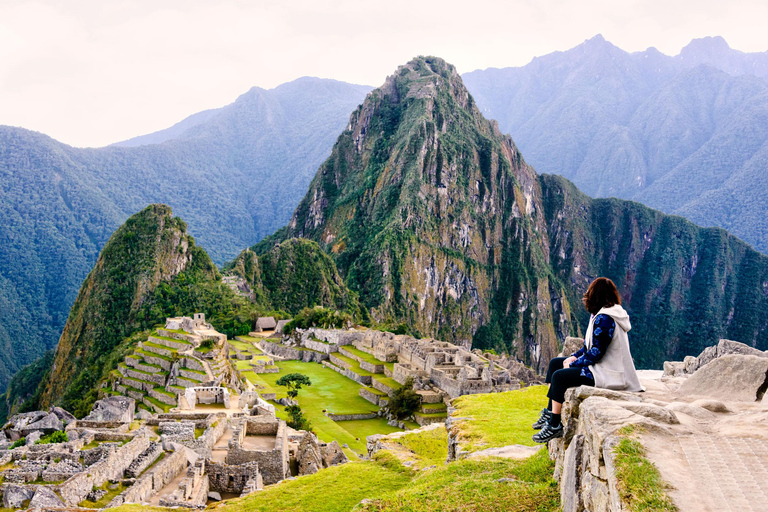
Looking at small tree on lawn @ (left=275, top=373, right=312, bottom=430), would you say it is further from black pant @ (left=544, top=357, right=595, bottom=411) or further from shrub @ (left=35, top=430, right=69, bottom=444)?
black pant @ (left=544, top=357, right=595, bottom=411)

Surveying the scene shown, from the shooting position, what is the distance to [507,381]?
43.3 m

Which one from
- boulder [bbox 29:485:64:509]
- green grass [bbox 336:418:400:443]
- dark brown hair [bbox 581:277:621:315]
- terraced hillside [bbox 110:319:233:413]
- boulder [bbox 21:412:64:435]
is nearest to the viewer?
dark brown hair [bbox 581:277:621:315]

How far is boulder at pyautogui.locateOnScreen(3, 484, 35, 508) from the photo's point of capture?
12.2 m

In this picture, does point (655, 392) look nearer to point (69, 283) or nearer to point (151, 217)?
point (151, 217)

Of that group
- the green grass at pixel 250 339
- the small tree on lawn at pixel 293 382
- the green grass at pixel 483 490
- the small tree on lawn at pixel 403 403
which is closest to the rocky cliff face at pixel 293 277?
the green grass at pixel 250 339

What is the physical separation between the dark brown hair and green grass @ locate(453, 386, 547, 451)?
474 centimetres

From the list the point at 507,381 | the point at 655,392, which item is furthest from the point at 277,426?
the point at 507,381

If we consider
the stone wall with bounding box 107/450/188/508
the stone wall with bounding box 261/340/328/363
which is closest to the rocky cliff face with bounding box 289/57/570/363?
the stone wall with bounding box 261/340/328/363

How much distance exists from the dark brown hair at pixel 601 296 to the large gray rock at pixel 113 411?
810 inches

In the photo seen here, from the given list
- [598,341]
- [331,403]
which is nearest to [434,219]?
[331,403]

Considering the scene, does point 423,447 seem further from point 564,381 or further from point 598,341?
point 598,341

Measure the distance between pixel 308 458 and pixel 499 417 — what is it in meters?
6.66

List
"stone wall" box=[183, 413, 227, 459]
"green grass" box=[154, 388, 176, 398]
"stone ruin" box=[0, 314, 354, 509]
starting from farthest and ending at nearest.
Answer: "green grass" box=[154, 388, 176, 398] < "stone wall" box=[183, 413, 227, 459] < "stone ruin" box=[0, 314, 354, 509]

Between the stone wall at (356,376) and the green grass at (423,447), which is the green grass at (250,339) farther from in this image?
the green grass at (423,447)
